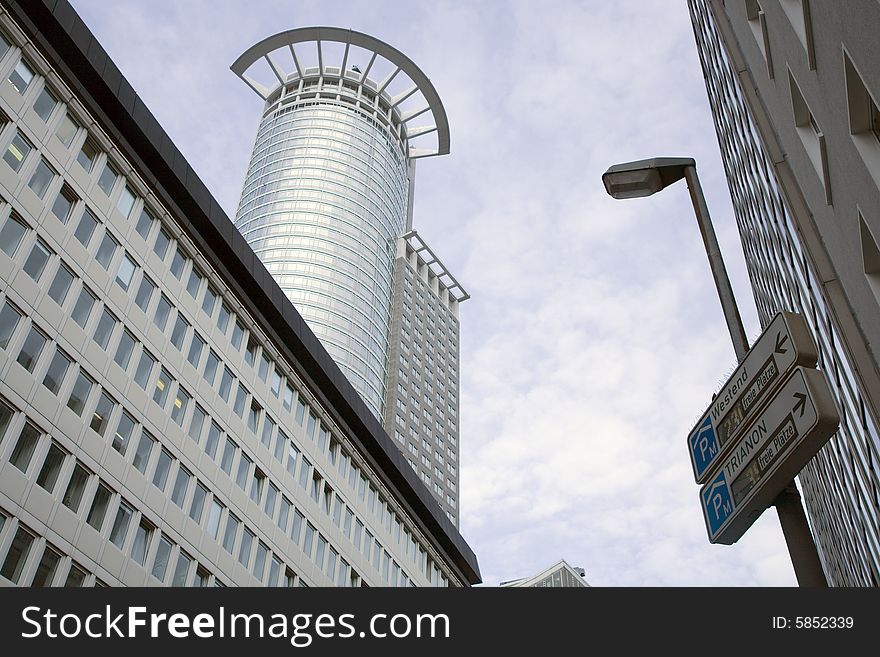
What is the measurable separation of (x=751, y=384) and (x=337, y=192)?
110m

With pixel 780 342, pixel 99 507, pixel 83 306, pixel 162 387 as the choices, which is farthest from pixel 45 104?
pixel 780 342

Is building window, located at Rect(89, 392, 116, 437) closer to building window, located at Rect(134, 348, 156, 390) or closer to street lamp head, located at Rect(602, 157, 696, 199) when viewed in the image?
building window, located at Rect(134, 348, 156, 390)

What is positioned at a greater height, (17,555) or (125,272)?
(125,272)

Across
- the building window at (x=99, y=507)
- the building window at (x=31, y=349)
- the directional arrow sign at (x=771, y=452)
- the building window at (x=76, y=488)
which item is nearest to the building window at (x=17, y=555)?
the building window at (x=76, y=488)

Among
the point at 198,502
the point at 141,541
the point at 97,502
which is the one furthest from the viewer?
the point at 198,502

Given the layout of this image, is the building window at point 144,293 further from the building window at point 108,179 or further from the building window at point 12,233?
the building window at point 12,233

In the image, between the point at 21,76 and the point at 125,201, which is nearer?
the point at 21,76

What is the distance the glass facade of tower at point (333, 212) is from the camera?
9856 cm

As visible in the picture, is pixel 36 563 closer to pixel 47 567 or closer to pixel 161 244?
pixel 47 567

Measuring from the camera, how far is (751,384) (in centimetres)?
499

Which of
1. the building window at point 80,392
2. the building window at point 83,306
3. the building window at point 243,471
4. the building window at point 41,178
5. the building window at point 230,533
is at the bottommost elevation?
the building window at point 230,533

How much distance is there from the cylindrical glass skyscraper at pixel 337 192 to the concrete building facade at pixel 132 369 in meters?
54.4

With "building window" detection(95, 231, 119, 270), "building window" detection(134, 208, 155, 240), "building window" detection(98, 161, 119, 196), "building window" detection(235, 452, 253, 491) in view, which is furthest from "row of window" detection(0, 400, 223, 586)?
"building window" detection(98, 161, 119, 196)

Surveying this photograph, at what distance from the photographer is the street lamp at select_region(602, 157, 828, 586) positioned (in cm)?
429
